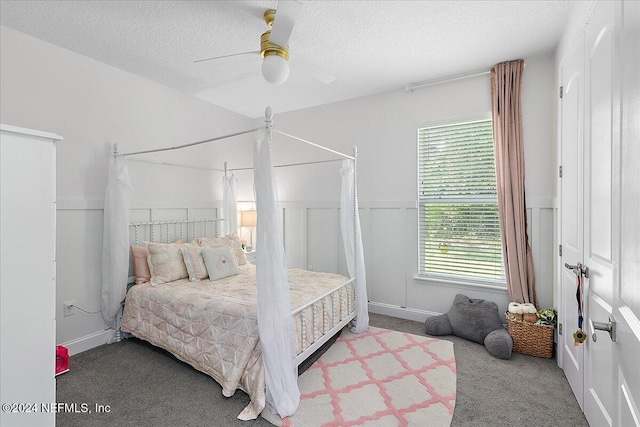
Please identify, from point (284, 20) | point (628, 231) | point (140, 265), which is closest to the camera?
point (628, 231)

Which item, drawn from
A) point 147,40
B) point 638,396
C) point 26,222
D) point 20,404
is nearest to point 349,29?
point 147,40

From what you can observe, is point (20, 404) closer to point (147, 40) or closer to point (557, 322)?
point (147, 40)

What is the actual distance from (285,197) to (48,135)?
11.0ft

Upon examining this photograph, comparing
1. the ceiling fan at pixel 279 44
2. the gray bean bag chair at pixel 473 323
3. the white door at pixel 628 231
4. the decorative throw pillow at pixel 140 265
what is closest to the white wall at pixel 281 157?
the gray bean bag chair at pixel 473 323

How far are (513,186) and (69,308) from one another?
4338mm

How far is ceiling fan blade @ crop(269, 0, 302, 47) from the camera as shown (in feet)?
5.16

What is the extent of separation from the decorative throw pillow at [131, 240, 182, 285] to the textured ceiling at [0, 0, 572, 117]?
6.17 ft

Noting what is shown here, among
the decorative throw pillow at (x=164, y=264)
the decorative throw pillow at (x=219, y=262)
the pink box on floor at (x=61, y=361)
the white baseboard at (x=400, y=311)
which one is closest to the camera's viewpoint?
the pink box on floor at (x=61, y=361)

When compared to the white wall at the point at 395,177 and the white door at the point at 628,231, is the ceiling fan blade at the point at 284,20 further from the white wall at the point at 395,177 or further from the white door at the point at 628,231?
the white wall at the point at 395,177

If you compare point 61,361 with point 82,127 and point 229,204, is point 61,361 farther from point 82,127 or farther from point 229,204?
point 229,204

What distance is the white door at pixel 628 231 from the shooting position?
76 cm

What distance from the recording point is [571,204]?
208cm

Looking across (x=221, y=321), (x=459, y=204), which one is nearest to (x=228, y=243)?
(x=221, y=321)

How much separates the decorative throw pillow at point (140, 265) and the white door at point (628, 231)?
11.2 ft
